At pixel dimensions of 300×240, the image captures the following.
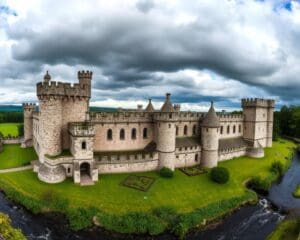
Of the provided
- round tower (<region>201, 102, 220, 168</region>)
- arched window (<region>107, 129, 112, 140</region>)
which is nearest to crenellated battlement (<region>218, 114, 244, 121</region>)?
round tower (<region>201, 102, 220, 168</region>)

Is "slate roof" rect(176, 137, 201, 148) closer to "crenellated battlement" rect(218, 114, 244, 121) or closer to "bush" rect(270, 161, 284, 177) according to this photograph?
"crenellated battlement" rect(218, 114, 244, 121)

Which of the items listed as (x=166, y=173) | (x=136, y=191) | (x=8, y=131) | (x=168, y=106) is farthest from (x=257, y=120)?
(x=8, y=131)

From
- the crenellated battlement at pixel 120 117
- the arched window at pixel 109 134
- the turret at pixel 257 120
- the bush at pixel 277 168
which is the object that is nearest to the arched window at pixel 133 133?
the crenellated battlement at pixel 120 117

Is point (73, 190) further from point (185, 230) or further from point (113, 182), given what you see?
point (185, 230)

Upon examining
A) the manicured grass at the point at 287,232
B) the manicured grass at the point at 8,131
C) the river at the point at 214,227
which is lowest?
the river at the point at 214,227

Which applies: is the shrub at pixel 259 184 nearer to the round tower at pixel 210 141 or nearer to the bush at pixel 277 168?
the bush at pixel 277 168

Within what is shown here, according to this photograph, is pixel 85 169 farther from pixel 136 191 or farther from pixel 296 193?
pixel 296 193

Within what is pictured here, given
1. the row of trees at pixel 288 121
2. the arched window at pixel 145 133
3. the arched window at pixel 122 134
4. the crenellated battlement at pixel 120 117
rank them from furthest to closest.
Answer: the row of trees at pixel 288 121, the arched window at pixel 145 133, the arched window at pixel 122 134, the crenellated battlement at pixel 120 117
